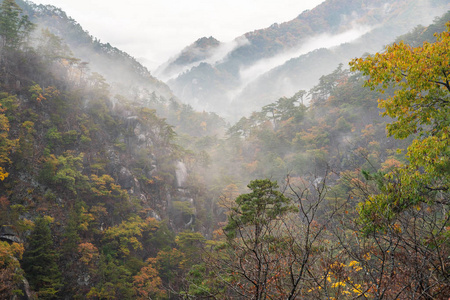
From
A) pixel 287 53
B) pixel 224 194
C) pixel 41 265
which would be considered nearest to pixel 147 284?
pixel 41 265

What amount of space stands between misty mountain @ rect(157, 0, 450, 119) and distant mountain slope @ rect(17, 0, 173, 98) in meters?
38.3

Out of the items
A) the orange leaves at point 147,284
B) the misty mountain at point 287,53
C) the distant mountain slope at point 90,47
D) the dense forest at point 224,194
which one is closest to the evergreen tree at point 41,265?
the dense forest at point 224,194

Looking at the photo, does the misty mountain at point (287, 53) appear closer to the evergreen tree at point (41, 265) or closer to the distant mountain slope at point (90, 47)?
the distant mountain slope at point (90, 47)

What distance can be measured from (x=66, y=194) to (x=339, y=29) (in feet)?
505

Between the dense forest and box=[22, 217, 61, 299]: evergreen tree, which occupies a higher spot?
the dense forest

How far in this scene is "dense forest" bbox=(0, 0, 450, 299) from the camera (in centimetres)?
350

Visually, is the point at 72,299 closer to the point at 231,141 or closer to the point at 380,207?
the point at 380,207

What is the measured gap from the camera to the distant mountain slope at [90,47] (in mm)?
58062

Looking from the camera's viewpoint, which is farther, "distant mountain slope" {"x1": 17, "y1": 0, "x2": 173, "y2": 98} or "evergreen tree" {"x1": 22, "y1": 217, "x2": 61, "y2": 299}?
"distant mountain slope" {"x1": 17, "y1": 0, "x2": 173, "y2": 98}

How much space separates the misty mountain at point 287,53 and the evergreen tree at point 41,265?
262 ft

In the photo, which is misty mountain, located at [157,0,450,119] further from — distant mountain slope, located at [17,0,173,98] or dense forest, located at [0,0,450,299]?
dense forest, located at [0,0,450,299]

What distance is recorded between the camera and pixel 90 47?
60.8 meters

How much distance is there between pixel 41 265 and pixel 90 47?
63064 mm

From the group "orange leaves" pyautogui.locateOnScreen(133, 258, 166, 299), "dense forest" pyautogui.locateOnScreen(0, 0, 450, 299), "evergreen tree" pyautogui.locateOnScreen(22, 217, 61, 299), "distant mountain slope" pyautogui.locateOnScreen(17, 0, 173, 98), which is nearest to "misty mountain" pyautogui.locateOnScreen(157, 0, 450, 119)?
"distant mountain slope" pyautogui.locateOnScreen(17, 0, 173, 98)
